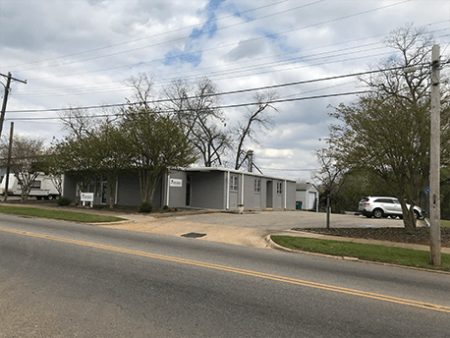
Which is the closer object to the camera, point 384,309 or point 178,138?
point 384,309

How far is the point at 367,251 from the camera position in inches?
412

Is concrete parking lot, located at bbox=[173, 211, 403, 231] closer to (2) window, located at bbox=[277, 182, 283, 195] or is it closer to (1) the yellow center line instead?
(1) the yellow center line

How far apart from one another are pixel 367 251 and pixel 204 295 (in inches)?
271

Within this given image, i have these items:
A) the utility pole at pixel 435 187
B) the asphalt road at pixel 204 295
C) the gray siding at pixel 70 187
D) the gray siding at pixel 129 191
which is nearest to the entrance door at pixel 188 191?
the gray siding at pixel 129 191

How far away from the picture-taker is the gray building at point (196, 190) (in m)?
26.0

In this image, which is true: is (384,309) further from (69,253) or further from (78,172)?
(78,172)

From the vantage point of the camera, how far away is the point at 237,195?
2812cm

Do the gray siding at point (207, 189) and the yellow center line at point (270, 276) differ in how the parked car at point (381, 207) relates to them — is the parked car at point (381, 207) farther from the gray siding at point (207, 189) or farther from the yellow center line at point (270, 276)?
the yellow center line at point (270, 276)

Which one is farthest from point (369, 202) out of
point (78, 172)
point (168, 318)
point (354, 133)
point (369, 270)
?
point (168, 318)

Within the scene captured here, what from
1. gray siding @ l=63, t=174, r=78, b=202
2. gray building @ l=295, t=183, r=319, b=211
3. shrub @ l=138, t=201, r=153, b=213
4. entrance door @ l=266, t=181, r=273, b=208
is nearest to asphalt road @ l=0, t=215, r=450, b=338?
shrub @ l=138, t=201, r=153, b=213

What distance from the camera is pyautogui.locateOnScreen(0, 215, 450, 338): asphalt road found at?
4262 mm

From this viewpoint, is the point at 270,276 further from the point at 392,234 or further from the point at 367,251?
the point at 392,234

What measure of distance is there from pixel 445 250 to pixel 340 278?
650cm

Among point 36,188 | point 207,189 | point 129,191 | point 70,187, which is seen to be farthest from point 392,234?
point 36,188
